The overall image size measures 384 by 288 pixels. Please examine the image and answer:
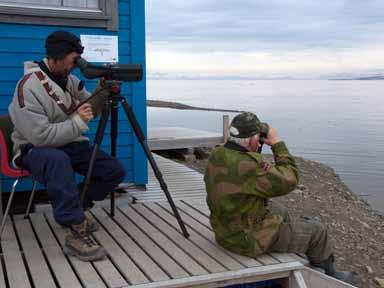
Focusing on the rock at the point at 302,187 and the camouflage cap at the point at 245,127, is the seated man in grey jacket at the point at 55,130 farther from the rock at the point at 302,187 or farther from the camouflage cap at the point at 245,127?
the rock at the point at 302,187

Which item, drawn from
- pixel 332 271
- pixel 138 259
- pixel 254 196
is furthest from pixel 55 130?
pixel 332 271

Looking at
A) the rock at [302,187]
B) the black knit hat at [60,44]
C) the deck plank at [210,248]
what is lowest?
the rock at [302,187]

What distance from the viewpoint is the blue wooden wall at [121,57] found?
4.66 m

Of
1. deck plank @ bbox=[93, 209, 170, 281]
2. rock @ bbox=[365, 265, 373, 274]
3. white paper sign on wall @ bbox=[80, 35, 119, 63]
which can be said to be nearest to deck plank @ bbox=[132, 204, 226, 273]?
deck plank @ bbox=[93, 209, 170, 281]

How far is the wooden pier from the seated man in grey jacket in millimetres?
188

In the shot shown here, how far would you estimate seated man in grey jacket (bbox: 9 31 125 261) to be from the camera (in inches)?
134

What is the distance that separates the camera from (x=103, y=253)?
347 cm

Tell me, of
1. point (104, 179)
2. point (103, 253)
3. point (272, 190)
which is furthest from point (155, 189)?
point (272, 190)

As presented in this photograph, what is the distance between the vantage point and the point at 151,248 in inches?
145

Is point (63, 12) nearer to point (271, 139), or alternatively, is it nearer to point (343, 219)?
point (271, 139)

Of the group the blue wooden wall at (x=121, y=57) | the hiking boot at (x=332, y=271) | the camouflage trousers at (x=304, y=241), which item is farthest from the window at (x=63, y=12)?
the hiking boot at (x=332, y=271)

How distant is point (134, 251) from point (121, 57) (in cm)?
210

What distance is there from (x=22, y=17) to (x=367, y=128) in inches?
882

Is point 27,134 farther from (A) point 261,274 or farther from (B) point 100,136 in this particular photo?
(A) point 261,274
